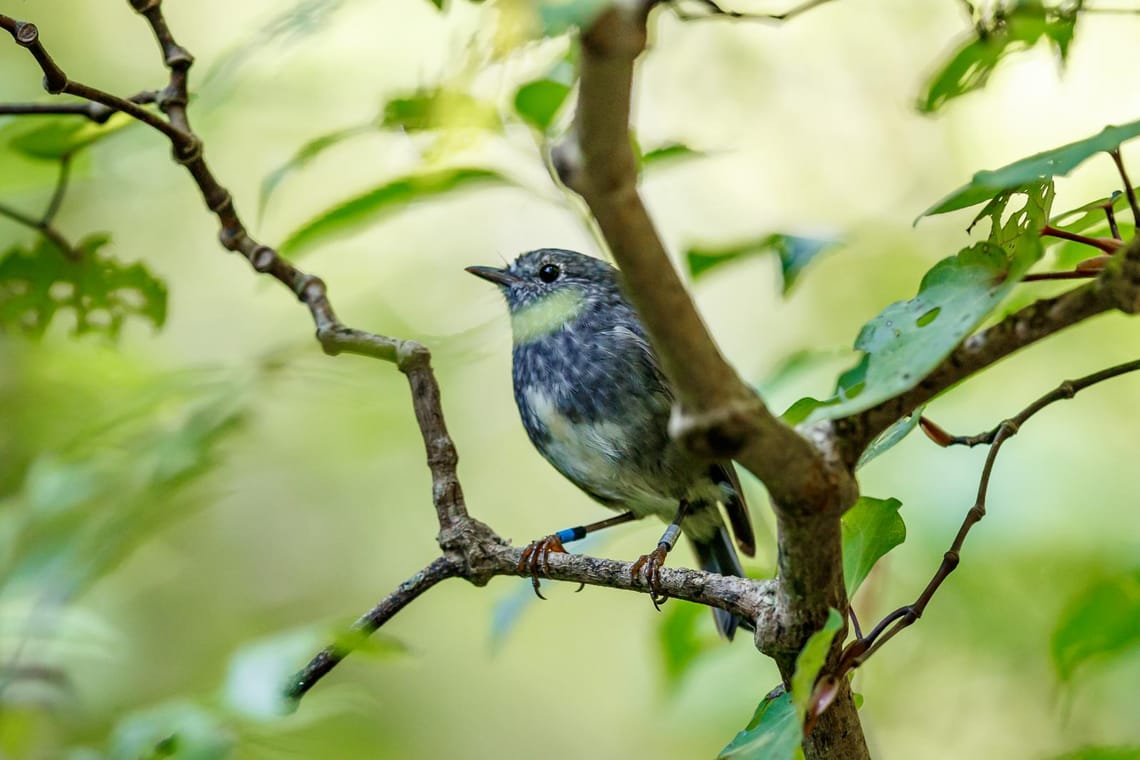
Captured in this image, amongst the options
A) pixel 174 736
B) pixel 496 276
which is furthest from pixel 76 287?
pixel 496 276

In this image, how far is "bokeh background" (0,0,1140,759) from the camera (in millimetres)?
1769

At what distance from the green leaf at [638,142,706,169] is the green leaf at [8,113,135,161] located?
848 mm

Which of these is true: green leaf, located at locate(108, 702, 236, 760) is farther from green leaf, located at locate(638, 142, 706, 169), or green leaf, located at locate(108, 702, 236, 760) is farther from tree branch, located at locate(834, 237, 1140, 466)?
green leaf, located at locate(638, 142, 706, 169)

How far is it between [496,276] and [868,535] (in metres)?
2.15

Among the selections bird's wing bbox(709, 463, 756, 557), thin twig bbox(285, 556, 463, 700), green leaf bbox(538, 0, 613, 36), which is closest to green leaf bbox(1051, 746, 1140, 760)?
thin twig bbox(285, 556, 463, 700)

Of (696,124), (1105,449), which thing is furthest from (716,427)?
(696,124)

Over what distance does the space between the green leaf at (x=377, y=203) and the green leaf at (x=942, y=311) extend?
0.80 meters

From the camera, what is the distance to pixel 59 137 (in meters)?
1.81

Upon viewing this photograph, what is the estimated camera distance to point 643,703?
5.64 m

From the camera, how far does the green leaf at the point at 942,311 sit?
0.93 m

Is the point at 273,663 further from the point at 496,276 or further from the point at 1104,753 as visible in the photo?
the point at 496,276

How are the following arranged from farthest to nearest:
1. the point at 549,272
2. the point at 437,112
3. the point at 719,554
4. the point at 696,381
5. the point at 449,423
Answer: the point at 449,423 < the point at 549,272 < the point at 719,554 < the point at 437,112 < the point at 696,381

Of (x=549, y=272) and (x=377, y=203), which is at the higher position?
(x=549, y=272)

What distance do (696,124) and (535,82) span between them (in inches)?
153
